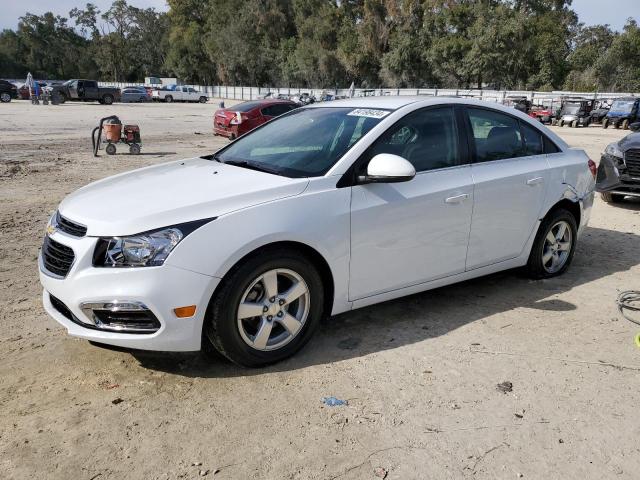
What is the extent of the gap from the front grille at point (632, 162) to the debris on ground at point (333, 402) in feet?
24.3

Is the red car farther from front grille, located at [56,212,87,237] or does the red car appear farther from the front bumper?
the front bumper

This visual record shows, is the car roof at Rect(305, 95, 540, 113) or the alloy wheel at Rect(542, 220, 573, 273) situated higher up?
the car roof at Rect(305, 95, 540, 113)

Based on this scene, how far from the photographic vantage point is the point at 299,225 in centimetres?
329

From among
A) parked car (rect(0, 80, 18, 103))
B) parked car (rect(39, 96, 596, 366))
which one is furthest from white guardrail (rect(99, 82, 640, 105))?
parked car (rect(0, 80, 18, 103))

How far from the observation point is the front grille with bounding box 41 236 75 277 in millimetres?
3110

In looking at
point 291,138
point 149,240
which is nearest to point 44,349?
point 149,240

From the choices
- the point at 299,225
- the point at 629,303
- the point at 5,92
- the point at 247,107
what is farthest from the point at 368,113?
the point at 5,92

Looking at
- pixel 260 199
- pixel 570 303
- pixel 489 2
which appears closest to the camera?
pixel 260 199

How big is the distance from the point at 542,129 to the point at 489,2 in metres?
62.6

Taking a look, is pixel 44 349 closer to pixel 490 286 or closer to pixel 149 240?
pixel 149 240

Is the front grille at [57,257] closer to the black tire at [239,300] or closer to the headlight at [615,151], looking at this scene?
the black tire at [239,300]

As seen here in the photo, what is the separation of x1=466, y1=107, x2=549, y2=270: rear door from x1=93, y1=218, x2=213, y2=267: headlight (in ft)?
7.75

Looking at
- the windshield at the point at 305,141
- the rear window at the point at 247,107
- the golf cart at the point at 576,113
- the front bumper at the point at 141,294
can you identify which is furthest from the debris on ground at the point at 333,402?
the golf cart at the point at 576,113

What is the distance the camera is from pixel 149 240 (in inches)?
117
